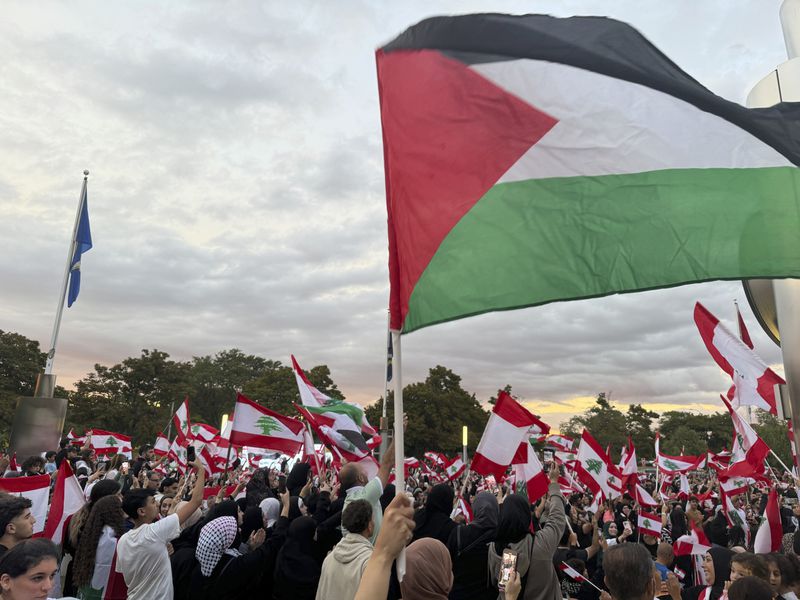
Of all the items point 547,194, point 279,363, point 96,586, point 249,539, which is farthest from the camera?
point 279,363

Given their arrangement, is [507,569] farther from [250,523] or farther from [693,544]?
[693,544]

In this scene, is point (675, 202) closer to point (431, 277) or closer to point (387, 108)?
point (431, 277)

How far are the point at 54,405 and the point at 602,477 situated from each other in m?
15.9

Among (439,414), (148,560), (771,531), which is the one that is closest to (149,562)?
(148,560)

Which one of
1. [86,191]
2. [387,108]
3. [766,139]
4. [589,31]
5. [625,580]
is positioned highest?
[86,191]

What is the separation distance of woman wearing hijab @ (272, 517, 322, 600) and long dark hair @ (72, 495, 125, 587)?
1531 mm

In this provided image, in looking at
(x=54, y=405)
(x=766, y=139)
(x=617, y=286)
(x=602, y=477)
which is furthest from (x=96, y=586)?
(x=54, y=405)

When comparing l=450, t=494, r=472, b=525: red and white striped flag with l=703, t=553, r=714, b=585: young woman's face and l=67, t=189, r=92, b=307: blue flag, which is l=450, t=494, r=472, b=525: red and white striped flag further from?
l=67, t=189, r=92, b=307: blue flag

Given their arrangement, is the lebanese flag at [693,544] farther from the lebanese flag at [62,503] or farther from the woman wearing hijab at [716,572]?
the lebanese flag at [62,503]

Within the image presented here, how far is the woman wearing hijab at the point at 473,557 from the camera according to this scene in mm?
5258

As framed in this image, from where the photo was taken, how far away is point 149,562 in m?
4.52

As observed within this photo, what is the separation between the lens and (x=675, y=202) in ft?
13.7

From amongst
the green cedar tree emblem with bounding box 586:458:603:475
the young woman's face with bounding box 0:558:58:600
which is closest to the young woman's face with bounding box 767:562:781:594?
the young woman's face with bounding box 0:558:58:600

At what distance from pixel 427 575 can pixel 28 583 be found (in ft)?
7.62
